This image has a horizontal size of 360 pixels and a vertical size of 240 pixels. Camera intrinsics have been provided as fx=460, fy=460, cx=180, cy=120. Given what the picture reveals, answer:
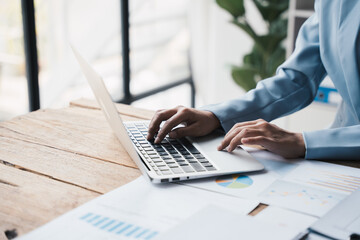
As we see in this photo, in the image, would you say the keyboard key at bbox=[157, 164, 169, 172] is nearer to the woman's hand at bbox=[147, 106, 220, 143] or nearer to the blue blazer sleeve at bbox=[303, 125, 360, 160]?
the woman's hand at bbox=[147, 106, 220, 143]

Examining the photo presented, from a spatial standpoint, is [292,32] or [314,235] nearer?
[314,235]

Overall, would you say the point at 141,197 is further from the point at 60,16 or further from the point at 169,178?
the point at 60,16

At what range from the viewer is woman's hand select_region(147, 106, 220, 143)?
1.07m

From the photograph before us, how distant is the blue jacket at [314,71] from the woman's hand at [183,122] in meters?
0.04

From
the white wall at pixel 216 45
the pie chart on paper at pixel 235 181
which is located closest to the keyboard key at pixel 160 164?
the pie chart on paper at pixel 235 181

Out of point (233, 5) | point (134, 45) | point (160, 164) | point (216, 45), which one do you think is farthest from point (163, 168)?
point (134, 45)

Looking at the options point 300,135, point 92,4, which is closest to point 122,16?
point 92,4

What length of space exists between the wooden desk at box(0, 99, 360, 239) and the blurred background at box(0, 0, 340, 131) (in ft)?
6.07

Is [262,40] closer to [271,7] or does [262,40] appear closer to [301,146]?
[271,7]

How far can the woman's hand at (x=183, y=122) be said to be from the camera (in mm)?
1071

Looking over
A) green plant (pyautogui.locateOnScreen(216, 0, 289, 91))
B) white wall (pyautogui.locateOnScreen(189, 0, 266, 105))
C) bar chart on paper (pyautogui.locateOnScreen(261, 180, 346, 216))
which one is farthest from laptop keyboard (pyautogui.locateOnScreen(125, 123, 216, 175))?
white wall (pyautogui.locateOnScreen(189, 0, 266, 105))

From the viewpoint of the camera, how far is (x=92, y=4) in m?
3.61

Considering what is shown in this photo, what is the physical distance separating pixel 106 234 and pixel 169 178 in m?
0.20

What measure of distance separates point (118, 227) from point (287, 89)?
0.73 metres
